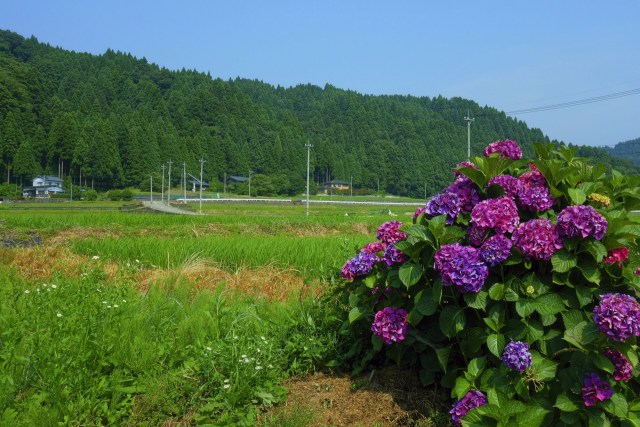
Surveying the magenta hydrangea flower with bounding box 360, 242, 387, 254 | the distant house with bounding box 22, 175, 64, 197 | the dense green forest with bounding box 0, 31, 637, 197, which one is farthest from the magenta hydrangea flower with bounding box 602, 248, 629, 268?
the dense green forest with bounding box 0, 31, 637, 197

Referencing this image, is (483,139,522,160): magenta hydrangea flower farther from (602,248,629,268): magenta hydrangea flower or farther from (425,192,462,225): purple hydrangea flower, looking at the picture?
(602,248,629,268): magenta hydrangea flower

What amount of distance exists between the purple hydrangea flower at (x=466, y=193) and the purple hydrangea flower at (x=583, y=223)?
65cm

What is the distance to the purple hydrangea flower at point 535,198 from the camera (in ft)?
11.7

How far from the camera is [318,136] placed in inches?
6959

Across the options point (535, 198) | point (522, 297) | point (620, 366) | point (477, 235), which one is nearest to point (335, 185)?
point (535, 198)

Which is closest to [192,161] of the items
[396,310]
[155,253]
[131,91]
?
[131,91]

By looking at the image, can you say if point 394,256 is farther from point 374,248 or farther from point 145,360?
point 145,360

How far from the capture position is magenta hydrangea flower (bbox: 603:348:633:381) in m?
3.00

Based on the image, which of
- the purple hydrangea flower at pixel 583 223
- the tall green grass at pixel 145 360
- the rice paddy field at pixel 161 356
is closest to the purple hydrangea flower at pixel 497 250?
the purple hydrangea flower at pixel 583 223

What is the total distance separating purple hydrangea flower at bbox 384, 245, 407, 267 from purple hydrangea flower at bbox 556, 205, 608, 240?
3.53 ft

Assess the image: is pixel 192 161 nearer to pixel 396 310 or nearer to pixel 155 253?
pixel 155 253

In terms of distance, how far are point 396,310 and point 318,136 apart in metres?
175

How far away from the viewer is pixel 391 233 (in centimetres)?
416

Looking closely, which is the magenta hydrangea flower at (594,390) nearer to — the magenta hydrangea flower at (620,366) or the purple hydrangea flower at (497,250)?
the magenta hydrangea flower at (620,366)
